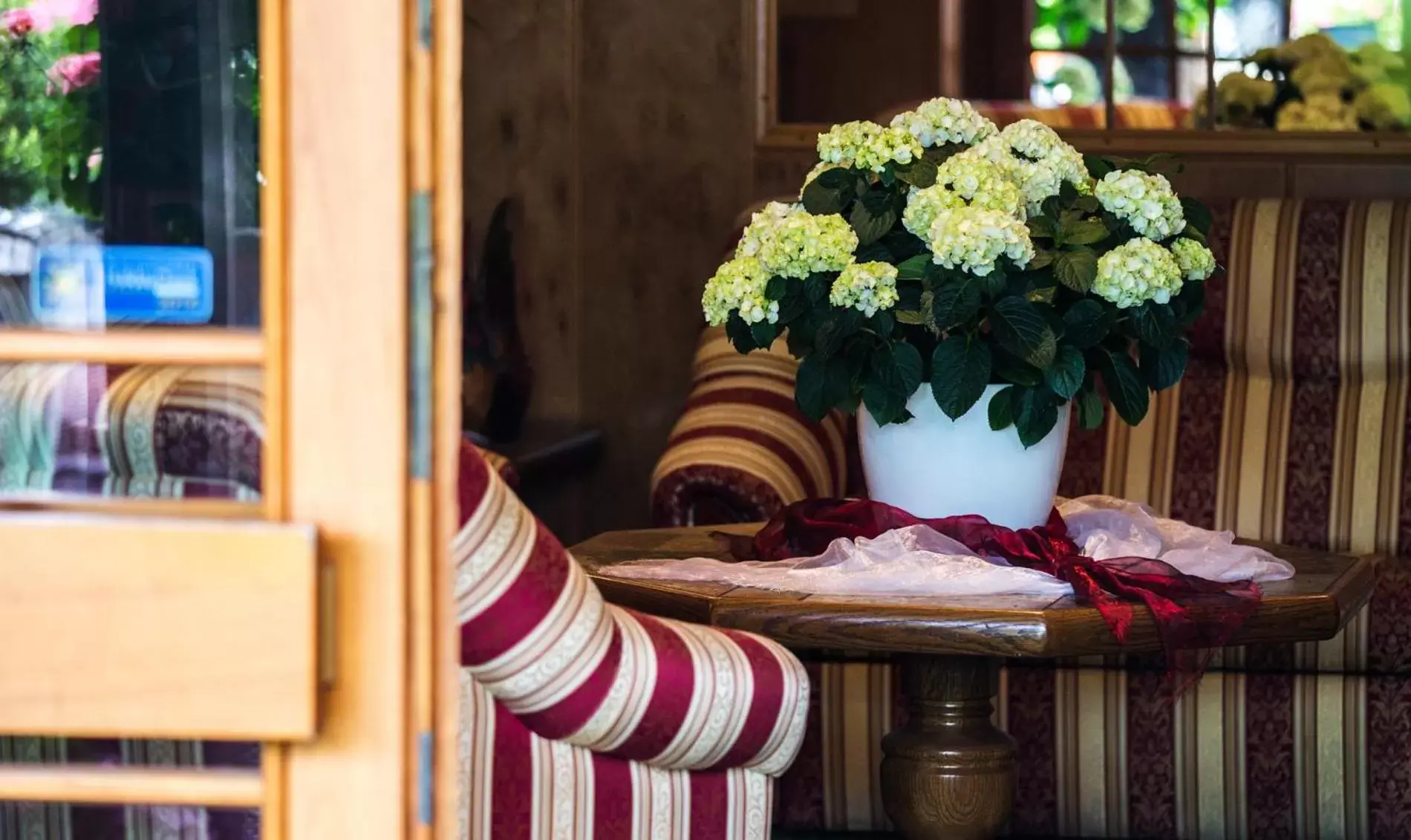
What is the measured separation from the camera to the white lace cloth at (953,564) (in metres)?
1.85

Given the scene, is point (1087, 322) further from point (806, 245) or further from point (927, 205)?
point (806, 245)

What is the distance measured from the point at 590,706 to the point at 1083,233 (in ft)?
2.84

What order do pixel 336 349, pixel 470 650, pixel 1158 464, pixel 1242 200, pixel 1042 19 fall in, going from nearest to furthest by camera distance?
pixel 336 349, pixel 470 650, pixel 1158 464, pixel 1242 200, pixel 1042 19

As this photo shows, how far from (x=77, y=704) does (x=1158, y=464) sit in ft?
8.22

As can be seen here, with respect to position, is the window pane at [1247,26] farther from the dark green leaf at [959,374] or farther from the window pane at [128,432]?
the window pane at [128,432]

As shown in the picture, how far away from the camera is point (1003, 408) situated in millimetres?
1938

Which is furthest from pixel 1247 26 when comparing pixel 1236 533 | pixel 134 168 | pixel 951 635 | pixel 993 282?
pixel 134 168

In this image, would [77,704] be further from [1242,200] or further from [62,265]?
[1242,200]

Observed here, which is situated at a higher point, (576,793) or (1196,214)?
(1196,214)

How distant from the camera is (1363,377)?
3.20m

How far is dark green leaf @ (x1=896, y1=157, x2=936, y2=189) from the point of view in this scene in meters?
1.96

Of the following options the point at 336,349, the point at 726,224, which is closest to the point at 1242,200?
the point at 726,224

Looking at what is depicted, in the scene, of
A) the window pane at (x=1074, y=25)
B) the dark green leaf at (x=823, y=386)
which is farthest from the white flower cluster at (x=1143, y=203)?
the window pane at (x=1074, y=25)

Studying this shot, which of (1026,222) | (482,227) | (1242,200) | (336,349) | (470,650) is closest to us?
(336,349)
